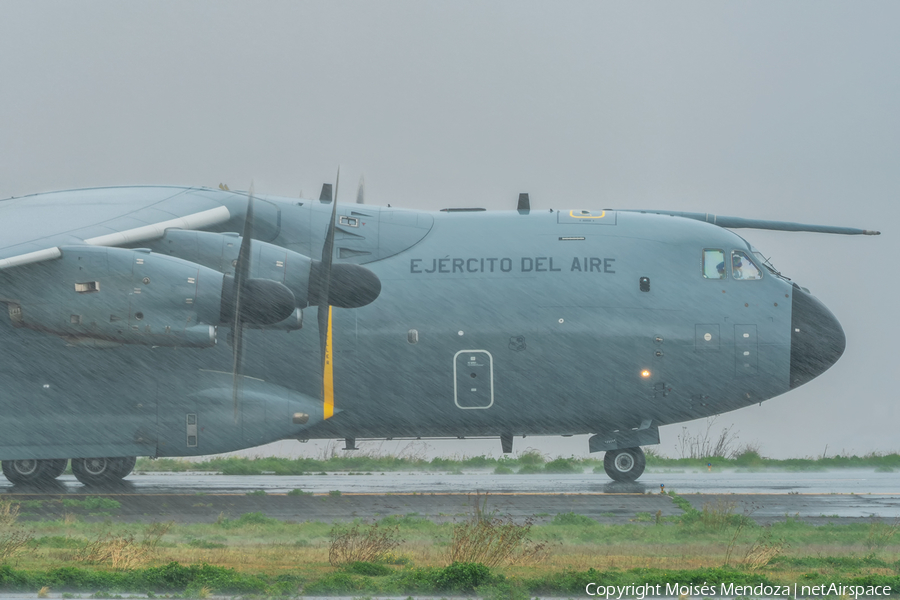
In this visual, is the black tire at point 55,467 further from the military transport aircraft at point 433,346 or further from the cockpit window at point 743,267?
the cockpit window at point 743,267

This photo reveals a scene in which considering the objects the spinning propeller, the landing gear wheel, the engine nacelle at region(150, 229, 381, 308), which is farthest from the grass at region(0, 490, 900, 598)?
the engine nacelle at region(150, 229, 381, 308)

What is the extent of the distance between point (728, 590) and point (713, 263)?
460 inches

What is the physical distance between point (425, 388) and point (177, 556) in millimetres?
8544

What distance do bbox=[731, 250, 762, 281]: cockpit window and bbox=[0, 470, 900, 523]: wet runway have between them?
455cm

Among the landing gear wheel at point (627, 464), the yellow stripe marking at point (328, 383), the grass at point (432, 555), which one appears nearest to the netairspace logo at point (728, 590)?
the grass at point (432, 555)

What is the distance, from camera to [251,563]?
40.6 feet

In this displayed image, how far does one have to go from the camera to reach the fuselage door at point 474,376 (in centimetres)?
2069

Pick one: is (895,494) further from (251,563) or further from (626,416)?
(251,563)

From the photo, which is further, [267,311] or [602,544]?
[267,311]

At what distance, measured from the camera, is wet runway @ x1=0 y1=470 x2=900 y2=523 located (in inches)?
694

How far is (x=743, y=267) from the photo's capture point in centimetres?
2116

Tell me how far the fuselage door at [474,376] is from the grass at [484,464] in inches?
268

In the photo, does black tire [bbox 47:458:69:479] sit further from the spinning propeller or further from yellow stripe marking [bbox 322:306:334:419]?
the spinning propeller

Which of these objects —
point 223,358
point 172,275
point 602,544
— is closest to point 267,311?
point 172,275
